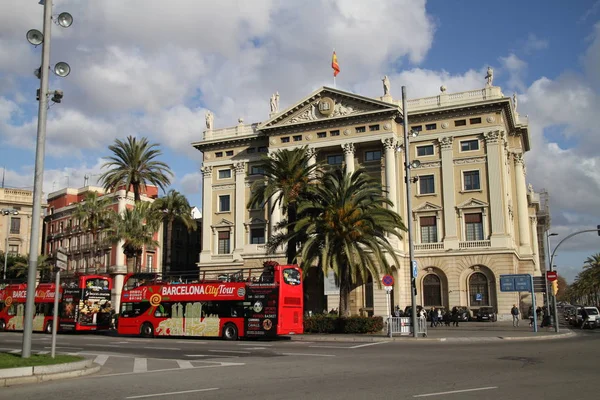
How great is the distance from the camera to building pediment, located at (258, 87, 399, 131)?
54.9 m

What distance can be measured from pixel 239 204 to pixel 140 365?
148ft

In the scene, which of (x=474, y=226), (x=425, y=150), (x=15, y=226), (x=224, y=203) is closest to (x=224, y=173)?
(x=224, y=203)

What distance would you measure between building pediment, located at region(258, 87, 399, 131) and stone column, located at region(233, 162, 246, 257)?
5.87 m

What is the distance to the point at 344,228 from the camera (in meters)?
33.6

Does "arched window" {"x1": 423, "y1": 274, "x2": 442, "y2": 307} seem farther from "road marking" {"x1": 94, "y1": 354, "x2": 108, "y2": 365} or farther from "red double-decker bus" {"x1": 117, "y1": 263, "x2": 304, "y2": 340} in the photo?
"road marking" {"x1": 94, "y1": 354, "x2": 108, "y2": 365}

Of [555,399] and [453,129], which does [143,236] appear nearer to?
[453,129]

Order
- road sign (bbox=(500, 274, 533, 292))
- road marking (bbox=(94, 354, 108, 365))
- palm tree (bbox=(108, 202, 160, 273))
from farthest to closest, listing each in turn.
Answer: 1. palm tree (bbox=(108, 202, 160, 273))
2. road sign (bbox=(500, 274, 533, 292))
3. road marking (bbox=(94, 354, 108, 365))

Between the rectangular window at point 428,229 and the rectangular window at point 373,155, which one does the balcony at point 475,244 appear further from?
the rectangular window at point 373,155

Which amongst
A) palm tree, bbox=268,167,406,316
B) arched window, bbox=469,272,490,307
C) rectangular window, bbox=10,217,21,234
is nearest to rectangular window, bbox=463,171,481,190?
arched window, bbox=469,272,490,307

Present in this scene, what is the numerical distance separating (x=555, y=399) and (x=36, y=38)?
1554 cm

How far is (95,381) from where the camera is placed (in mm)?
13539

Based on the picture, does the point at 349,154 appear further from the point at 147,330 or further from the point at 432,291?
the point at 147,330

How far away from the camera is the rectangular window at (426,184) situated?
5518 centimetres

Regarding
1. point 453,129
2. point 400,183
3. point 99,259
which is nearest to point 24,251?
point 99,259
